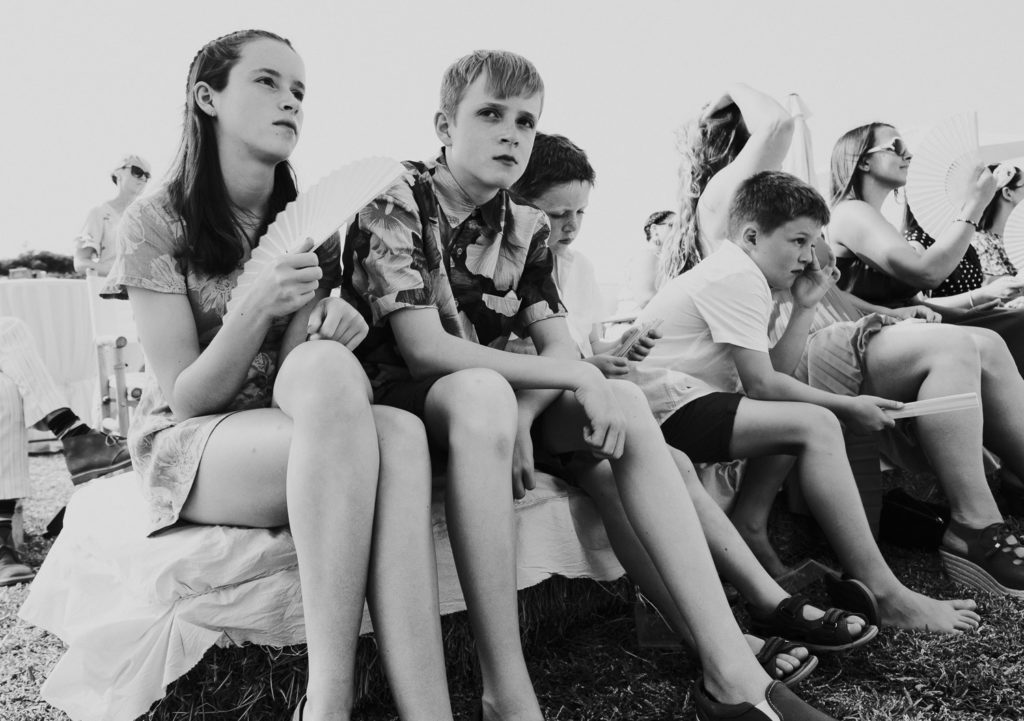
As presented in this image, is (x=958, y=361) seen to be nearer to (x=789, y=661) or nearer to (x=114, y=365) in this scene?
(x=789, y=661)

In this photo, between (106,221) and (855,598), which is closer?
(855,598)

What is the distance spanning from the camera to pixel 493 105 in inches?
61.2

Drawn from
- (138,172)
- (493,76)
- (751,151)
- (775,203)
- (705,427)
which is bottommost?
(705,427)

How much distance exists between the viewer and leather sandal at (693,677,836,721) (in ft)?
3.88

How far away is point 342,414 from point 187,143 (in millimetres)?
732

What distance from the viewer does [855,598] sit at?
5.25 feet

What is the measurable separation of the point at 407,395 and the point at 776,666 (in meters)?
0.79

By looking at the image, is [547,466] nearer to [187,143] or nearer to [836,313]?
[187,143]

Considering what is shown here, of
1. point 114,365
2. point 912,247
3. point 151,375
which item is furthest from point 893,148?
point 114,365

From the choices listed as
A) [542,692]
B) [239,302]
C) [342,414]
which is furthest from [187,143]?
[542,692]

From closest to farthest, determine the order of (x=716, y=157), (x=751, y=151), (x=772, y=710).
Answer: (x=772, y=710) → (x=751, y=151) → (x=716, y=157)

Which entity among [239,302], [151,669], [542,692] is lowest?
[542,692]

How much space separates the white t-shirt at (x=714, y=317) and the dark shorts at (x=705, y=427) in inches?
6.2

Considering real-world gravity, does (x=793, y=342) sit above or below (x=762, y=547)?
above
